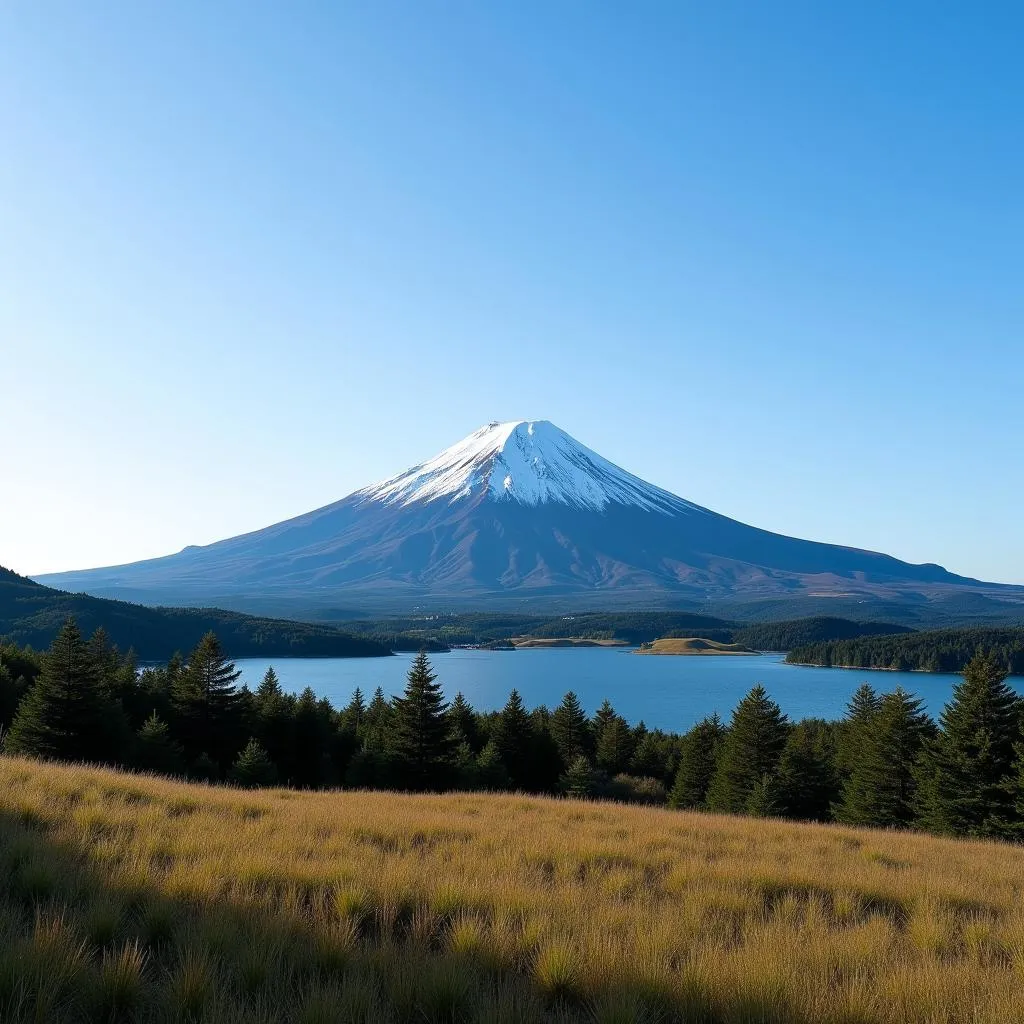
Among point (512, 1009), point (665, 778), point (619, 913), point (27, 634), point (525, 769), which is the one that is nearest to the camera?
point (512, 1009)

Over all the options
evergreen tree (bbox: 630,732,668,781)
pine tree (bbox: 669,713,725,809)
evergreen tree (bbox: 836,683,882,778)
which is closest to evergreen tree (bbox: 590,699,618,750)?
evergreen tree (bbox: 630,732,668,781)

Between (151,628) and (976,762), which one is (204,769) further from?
(151,628)

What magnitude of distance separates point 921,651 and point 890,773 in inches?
5928

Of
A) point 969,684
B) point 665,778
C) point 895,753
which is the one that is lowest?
point 665,778

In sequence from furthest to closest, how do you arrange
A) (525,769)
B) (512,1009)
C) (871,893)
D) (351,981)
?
(525,769) < (871,893) < (351,981) < (512,1009)

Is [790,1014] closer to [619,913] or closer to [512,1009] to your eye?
[512,1009]

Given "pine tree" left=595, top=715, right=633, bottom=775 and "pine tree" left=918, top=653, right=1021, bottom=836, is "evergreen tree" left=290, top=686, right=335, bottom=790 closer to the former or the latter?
"pine tree" left=595, top=715, right=633, bottom=775

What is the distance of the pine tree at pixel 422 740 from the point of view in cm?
4066

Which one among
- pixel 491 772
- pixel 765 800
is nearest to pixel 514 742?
pixel 491 772

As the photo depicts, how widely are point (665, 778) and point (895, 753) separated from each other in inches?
920

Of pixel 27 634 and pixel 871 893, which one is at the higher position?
pixel 871 893

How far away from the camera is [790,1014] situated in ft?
14.0

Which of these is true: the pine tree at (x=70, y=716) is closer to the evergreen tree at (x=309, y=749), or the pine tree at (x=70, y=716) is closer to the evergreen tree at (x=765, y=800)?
the evergreen tree at (x=309, y=749)

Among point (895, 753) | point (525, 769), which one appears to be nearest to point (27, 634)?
point (525, 769)
